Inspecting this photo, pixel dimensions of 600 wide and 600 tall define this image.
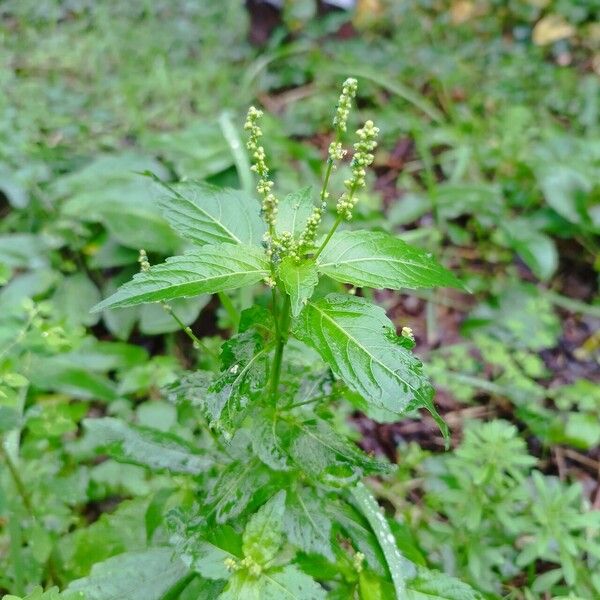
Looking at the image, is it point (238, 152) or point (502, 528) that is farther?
point (238, 152)

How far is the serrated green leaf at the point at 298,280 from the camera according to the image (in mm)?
939

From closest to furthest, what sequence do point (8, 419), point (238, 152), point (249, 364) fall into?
point (249, 364) < point (8, 419) < point (238, 152)

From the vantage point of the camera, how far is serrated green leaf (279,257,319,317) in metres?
0.94

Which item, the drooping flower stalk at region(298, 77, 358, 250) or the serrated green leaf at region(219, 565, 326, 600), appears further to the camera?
the serrated green leaf at region(219, 565, 326, 600)

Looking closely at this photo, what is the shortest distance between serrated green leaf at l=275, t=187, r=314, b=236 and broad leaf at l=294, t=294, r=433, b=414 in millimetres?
171

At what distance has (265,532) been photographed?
3.54ft

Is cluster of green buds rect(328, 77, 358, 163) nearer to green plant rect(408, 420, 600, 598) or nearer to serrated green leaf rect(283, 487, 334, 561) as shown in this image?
serrated green leaf rect(283, 487, 334, 561)

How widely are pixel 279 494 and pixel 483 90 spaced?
315cm

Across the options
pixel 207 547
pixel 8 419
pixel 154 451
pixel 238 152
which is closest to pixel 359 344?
pixel 207 547

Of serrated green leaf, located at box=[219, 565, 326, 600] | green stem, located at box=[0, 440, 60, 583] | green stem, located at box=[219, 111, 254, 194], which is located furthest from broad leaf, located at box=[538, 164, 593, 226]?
green stem, located at box=[0, 440, 60, 583]

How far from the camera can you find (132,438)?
1361 millimetres

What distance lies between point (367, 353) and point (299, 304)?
0.13 metres

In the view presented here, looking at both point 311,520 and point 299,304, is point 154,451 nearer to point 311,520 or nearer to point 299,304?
point 311,520

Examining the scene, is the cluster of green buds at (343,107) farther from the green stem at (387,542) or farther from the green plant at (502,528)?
the green plant at (502,528)
